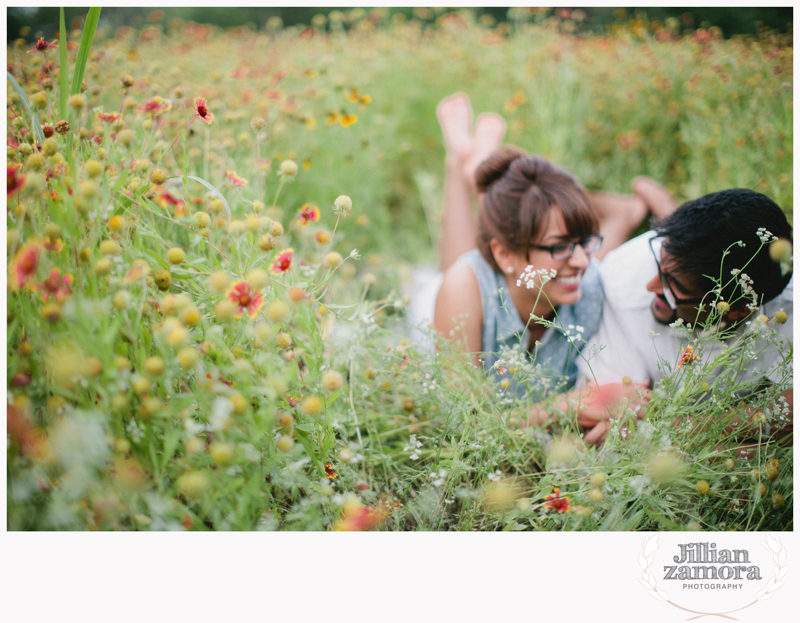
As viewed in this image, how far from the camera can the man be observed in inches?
34.5

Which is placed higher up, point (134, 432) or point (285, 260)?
point (285, 260)

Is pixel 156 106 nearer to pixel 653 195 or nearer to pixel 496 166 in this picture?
pixel 496 166

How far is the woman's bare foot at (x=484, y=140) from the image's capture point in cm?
157

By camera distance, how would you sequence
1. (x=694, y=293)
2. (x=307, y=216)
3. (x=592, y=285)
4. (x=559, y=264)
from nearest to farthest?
(x=307, y=216) < (x=694, y=293) < (x=559, y=264) < (x=592, y=285)

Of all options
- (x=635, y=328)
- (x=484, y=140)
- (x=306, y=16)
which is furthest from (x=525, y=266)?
(x=306, y=16)

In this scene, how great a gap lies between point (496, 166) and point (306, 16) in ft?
3.58

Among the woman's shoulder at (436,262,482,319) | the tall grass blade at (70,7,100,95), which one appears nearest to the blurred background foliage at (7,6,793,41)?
the tall grass blade at (70,7,100,95)

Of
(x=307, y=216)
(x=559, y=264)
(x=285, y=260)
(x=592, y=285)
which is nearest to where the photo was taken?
(x=285, y=260)

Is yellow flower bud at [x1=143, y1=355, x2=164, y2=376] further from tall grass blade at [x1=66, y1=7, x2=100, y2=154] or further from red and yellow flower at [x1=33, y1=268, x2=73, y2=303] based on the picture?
tall grass blade at [x1=66, y1=7, x2=100, y2=154]

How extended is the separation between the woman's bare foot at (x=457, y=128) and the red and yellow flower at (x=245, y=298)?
1.23 m

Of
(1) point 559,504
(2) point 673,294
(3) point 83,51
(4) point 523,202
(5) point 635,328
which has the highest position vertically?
(3) point 83,51

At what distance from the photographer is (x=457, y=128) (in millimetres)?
1695

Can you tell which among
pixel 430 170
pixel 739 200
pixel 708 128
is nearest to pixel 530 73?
pixel 430 170
